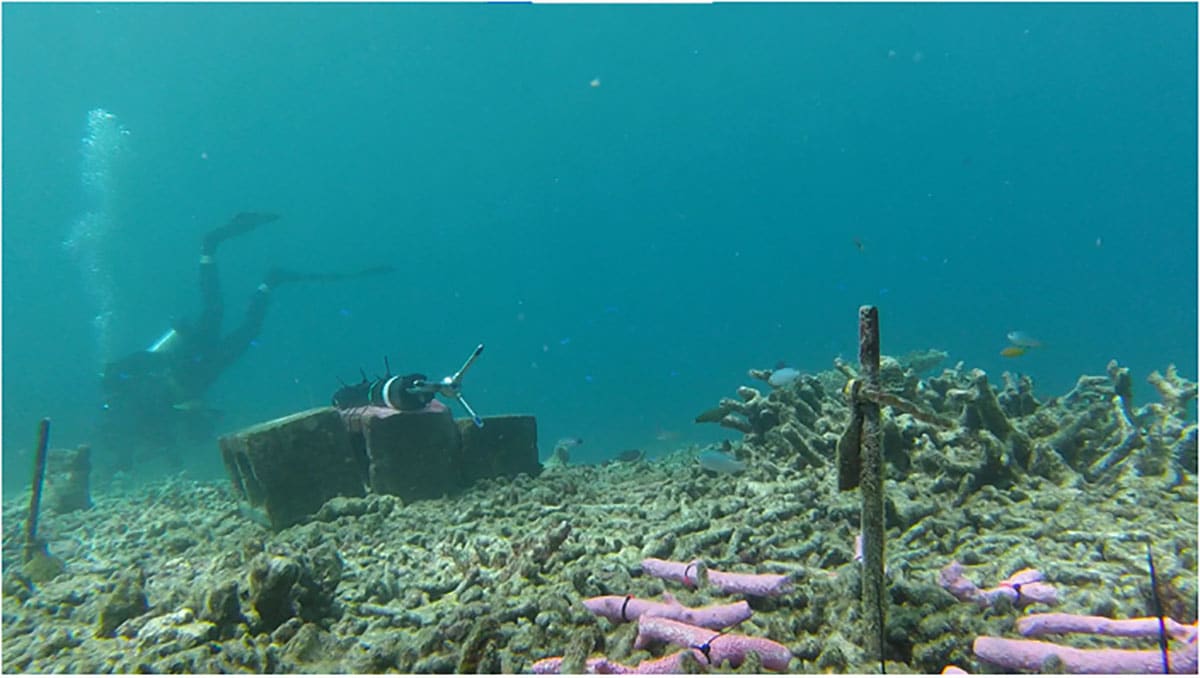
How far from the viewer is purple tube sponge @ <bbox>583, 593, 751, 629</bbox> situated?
3482mm

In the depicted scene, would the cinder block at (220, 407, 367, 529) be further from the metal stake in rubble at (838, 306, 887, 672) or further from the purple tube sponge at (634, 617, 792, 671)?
the metal stake in rubble at (838, 306, 887, 672)

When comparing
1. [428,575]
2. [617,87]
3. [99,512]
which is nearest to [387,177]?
[617,87]

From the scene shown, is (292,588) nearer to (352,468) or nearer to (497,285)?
(352,468)

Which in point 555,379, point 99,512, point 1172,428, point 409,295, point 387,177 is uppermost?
point 387,177

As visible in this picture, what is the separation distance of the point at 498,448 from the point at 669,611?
6.14 m

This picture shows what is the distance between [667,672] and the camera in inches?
117

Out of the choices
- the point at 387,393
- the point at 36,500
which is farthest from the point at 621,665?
the point at 36,500

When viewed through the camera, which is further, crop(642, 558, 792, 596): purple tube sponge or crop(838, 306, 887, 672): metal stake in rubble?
crop(642, 558, 792, 596): purple tube sponge

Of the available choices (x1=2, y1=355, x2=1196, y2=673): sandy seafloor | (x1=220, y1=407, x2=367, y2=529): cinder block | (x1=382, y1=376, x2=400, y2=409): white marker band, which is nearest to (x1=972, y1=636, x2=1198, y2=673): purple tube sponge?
(x1=2, y1=355, x2=1196, y2=673): sandy seafloor

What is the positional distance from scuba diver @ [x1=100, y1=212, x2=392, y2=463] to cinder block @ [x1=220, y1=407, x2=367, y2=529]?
18.1 metres

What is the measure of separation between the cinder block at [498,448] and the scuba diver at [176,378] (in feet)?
65.7

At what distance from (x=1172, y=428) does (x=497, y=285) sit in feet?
505

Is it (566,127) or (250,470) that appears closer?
(250,470)


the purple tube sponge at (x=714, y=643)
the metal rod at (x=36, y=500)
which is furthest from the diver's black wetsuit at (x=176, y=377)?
the purple tube sponge at (x=714, y=643)
